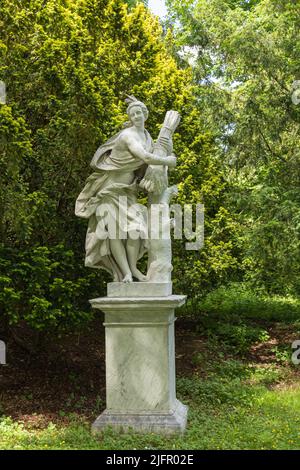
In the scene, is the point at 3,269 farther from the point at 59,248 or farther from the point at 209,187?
the point at 209,187

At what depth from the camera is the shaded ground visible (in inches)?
263

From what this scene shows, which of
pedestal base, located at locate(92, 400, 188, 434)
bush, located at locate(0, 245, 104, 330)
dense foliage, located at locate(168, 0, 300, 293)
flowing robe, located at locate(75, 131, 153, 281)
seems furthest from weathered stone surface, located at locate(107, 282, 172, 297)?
dense foliage, located at locate(168, 0, 300, 293)

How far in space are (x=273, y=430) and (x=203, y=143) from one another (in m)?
5.06

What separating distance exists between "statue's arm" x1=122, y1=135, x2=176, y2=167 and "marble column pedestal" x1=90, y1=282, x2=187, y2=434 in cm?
122

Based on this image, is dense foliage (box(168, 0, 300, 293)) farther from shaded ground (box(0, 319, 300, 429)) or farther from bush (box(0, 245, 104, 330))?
bush (box(0, 245, 104, 330))

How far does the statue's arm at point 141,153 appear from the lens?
18.6 ft

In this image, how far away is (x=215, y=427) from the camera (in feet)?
18.9

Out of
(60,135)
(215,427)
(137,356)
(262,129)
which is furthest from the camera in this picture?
(262,129)

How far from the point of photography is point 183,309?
10875mm

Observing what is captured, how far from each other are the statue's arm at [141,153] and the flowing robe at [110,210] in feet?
0.36

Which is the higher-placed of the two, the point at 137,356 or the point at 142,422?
the point at 137,356

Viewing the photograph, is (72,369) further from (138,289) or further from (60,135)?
(60,135)

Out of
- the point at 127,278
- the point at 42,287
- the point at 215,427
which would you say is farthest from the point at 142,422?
the point at 42,287

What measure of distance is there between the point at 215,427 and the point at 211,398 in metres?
1.21
